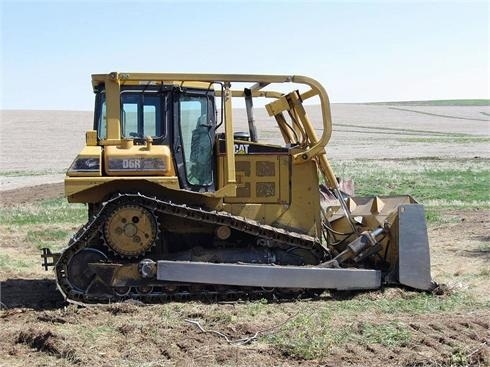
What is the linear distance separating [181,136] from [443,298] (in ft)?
13.3

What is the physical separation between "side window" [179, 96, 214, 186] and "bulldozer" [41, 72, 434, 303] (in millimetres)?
14

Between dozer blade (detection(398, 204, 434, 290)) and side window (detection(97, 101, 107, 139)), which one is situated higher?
side window (detection(97, 101, 107, 139))

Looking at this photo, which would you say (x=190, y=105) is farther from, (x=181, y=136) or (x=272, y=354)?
(x=272, y=354)

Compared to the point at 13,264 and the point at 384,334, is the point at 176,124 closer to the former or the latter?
the point at 384,334

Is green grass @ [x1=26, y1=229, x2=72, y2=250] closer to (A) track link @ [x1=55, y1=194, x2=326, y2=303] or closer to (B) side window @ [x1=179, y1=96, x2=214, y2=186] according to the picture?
(A) track link @ [x1=55, y1=194, x2=326, y2=303]

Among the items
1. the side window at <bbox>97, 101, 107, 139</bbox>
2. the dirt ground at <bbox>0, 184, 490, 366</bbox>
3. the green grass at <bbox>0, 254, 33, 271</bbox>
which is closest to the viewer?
the dirt ground at <bbox>0, 184, 490, 366</bbox>

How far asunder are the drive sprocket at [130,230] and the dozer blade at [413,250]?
3272 mm

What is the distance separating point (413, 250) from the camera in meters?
9.86

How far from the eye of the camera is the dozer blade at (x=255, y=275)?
941 cm

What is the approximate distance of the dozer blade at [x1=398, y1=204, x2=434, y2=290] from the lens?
388 inches

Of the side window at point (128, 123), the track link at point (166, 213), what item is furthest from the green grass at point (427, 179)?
the side window at point (128, 123)

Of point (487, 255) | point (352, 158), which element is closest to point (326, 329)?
point (487, 255)

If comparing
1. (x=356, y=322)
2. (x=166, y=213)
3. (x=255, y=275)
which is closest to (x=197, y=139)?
(x=166, y=213)

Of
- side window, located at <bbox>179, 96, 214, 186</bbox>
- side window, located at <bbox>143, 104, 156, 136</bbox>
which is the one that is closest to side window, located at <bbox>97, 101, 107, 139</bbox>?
side window, located at <bbox>143, 104, 156, 136</bbox>
